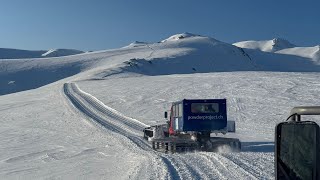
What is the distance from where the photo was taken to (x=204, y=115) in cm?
2355

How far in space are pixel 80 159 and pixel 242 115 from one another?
1900 centimetres

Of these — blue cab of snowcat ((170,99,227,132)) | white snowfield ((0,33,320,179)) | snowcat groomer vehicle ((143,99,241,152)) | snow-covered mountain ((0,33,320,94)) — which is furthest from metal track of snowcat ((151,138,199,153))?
snow-covered mountain ((0,33,320,94))

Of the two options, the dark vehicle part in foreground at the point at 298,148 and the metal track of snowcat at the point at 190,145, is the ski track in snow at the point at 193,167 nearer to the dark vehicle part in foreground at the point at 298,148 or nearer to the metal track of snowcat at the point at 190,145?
the metal track of snowcat at the point at 190,145

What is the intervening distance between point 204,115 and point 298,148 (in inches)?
803

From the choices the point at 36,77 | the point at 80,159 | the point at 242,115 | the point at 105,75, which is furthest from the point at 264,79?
the point at 36,77

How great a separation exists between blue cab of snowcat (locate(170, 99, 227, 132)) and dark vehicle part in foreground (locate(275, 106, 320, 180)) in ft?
66.1

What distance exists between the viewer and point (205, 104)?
2350 centimetres

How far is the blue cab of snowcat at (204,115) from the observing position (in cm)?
2345

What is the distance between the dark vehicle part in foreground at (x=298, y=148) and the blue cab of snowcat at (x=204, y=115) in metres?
20.2

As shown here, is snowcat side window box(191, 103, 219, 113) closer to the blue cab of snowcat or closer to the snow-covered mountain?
the blue cab of snowcat

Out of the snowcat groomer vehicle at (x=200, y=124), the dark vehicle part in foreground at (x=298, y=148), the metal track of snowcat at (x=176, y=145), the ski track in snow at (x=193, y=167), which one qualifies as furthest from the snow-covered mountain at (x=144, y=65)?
the dark vehicle part in foreground at (x=298, y=148)

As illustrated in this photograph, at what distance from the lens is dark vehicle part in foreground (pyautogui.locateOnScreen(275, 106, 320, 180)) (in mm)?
2991

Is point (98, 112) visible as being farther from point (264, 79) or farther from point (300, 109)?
point (300, 109)

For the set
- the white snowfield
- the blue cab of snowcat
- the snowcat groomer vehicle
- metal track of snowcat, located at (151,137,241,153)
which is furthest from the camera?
the blue cab of snowcat
